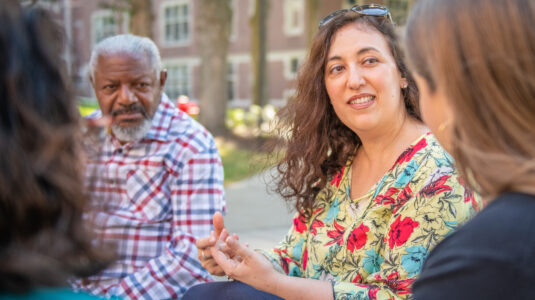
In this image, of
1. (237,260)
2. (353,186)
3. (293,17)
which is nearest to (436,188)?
(353,186)

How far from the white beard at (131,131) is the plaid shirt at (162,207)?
0.03 m

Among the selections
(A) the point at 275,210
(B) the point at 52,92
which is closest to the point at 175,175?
(B) the point at 52,92

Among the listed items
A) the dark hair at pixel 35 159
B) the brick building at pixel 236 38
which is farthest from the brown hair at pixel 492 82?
the brick building at pixel 236 38

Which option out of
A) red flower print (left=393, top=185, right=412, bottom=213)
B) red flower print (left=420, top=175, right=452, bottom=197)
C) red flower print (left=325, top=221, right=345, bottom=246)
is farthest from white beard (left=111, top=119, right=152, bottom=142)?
red flower print (left=420, top=175, right=452, bottom=197)

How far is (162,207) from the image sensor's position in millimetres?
2568

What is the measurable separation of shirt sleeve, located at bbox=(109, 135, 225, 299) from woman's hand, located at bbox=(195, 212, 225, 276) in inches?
10.5

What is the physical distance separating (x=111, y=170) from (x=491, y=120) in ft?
6.42

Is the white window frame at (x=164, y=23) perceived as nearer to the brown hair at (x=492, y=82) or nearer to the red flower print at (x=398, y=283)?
the red flower print at (x=398, y=283)

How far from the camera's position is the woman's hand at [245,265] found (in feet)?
6.70

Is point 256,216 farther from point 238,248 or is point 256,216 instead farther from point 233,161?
point 238,248

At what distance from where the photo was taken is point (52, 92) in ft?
3.31

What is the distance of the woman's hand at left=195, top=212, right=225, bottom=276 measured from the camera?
2109 mm

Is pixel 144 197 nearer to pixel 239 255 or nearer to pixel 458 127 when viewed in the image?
pixel 239 255

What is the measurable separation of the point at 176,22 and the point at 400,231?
2800 cm
